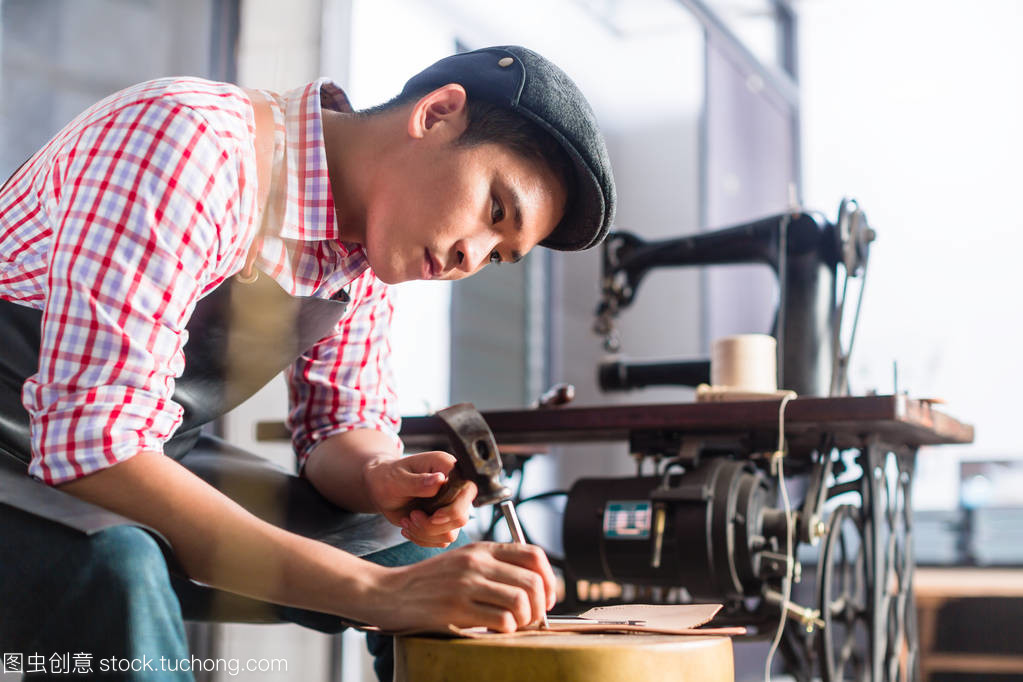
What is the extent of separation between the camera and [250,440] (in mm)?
2078

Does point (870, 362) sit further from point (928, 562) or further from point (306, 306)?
point (306, 306)

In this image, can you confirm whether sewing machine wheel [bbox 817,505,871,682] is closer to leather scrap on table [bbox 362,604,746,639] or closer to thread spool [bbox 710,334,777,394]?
thread spool [bbox 710,334,777,394]

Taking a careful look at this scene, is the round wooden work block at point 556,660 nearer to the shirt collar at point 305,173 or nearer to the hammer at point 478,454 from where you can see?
the hammer at point 478,454

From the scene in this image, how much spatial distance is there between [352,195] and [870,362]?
9.68ft

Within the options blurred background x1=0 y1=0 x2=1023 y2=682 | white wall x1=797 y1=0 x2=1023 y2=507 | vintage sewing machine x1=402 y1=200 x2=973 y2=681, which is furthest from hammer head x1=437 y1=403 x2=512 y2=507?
white wall x1=797 y1=0 x2=1023 y2=507

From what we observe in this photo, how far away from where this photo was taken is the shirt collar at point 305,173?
3.61ft

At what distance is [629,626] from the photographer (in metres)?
0.93

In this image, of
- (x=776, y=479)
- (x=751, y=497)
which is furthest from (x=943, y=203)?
(x=751, y=497)

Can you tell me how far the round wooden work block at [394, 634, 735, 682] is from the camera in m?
0.82

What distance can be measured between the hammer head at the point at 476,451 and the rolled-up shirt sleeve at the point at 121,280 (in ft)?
0.82

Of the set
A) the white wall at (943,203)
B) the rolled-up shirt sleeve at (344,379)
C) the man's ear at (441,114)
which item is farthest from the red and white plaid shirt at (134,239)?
the white wall at (943,203)

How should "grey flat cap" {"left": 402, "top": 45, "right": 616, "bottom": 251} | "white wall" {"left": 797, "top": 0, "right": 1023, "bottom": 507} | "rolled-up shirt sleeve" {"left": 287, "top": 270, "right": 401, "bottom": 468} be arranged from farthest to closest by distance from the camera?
"white wall" {"left": 797, "top": 0, "right": 1023, "bottom": 507}
"rolled-up shirt sleeve" {"left": 287, "top": 270, "right": 401, "bottom": 468}
"grey flat cap" {"left": 402, "top": 45, "right": 616, "bottom": 251}

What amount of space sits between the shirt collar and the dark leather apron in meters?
0.02

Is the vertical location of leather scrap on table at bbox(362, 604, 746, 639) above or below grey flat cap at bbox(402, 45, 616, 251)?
below
